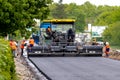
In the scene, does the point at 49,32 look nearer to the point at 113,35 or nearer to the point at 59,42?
the point at 59,42

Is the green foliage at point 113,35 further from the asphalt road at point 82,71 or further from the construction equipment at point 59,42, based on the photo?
the asphalt road at point 82,71

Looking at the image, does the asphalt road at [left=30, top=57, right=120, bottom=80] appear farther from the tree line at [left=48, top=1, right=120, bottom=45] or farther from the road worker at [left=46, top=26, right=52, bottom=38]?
the tree line at [left=48, top=1, right=120, bottom=45]

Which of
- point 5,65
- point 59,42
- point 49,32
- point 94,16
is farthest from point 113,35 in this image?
point 94,16

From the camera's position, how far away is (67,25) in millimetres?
39031

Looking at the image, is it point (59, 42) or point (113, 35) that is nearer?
point (59, 42)

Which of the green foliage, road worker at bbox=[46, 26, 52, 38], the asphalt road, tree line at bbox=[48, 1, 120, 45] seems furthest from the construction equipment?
the green foliage

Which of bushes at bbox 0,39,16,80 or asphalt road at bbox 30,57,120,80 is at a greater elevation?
bushes at bbox 0,39,16,80

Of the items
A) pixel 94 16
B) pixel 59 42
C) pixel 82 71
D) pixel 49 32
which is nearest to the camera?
pixel 82 71

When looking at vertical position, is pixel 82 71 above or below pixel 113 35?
below

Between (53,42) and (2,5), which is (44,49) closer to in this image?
(53,42)

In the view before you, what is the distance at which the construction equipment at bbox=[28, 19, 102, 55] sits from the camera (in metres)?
35.7

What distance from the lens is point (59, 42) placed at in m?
37.1

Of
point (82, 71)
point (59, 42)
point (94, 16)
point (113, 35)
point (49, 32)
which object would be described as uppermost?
point (94, 16)

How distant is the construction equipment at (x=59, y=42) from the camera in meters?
35.7
